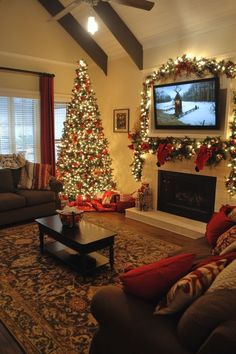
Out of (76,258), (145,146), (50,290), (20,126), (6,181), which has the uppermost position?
(20,126)

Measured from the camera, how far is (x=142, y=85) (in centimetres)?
543

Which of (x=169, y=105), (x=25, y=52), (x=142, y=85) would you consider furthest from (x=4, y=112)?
(x=169, y=105)

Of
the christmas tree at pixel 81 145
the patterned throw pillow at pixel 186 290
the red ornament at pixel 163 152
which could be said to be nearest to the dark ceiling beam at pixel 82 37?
the christmas tree at pixel 81 145

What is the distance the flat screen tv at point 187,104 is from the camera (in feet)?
13.9

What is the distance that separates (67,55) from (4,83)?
1.51 m

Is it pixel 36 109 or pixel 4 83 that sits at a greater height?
pixel 4 83

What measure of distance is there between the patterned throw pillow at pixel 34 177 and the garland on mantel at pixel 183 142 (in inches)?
64.3

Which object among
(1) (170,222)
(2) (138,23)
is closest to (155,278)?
(1) (170,222)

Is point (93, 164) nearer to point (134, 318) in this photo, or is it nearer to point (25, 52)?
point (25, 52)

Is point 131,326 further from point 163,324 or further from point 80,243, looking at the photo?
point 80,243

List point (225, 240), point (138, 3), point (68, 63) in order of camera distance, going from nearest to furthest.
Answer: point (225, 240) < point (138, 3) < point (68, 63)

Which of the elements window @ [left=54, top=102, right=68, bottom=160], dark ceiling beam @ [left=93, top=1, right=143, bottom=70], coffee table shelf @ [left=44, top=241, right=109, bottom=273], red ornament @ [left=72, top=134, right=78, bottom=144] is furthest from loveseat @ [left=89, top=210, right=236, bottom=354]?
window @ [left=54, top=102, right=68, bottom=160]

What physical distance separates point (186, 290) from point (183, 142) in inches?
134

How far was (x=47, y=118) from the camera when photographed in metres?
5.86
